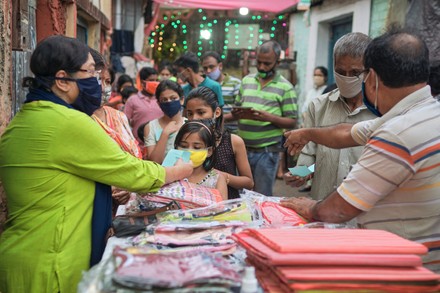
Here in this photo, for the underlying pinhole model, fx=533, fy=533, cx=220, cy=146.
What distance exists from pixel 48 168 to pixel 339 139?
140cm

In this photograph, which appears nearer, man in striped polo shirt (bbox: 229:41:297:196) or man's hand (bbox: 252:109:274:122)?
man's hand (bbox: 252:109:274:122)

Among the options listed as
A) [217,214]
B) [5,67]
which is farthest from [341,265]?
[5,67]

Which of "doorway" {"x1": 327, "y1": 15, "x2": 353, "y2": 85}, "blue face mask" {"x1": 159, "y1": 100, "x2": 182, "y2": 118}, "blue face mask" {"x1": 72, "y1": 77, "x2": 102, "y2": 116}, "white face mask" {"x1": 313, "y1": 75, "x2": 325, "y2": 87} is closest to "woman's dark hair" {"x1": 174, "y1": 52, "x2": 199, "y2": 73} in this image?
"blue face mask" {"x1": 159, "y1": 100, "x2": 182, "y2": 118}

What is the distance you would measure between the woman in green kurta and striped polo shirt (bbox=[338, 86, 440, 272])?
0.92 metres

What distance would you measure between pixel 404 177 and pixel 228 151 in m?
1.80

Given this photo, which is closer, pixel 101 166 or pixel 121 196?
pixel 101 166

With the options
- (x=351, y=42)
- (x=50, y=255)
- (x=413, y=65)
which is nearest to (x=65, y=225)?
(x=50, y=255)

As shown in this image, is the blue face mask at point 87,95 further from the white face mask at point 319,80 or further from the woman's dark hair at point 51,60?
the white face mask at point 319,80

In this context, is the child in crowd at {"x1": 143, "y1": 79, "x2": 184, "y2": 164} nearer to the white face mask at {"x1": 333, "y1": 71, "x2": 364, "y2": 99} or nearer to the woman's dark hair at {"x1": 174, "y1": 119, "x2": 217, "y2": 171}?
the woman's dark hair at {"x1": 174, "y1": 119, "x2": 217, "y2": 171}

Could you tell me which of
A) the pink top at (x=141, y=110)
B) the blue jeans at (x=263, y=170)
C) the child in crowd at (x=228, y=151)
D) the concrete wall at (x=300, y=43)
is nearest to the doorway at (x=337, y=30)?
the concrete wall at (x=300, y=43)

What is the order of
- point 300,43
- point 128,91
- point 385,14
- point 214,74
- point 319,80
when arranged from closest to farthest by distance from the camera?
point 214,74 < point 128,91 < point 385,14 < point 319,80 < point 300,43

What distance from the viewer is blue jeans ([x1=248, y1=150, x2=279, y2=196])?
5.29 meters

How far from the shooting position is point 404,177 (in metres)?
2.02

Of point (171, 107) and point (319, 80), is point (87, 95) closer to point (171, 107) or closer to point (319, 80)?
point (171, 107)
